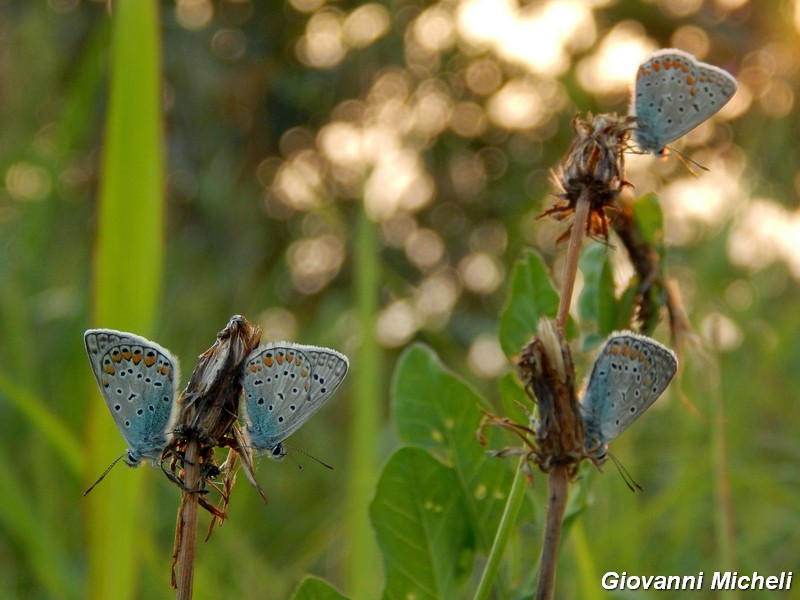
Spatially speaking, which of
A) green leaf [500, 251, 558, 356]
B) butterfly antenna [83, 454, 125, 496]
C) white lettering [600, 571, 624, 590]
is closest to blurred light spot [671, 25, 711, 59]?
white lettering [600, 571, 624, 590]

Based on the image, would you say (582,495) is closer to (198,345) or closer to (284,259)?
(198,345)

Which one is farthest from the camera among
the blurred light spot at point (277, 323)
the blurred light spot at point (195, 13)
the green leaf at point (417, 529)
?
the blurred light spot at point (195, 13)

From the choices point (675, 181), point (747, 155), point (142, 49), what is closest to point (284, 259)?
point (675, 181)

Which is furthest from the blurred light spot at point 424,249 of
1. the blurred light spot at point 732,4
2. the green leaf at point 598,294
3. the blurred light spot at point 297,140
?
the green leaf at point 598,294

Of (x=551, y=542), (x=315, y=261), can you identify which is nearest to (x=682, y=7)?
(x=315, y=261)

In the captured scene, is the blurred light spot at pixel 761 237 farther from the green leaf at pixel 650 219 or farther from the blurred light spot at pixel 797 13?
the green leaf at pixel 650 219

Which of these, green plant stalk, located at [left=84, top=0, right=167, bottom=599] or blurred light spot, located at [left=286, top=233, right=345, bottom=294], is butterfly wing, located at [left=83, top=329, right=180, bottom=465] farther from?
blurred light spot, located at [left=286, top=233, right=345, bottom=294]
